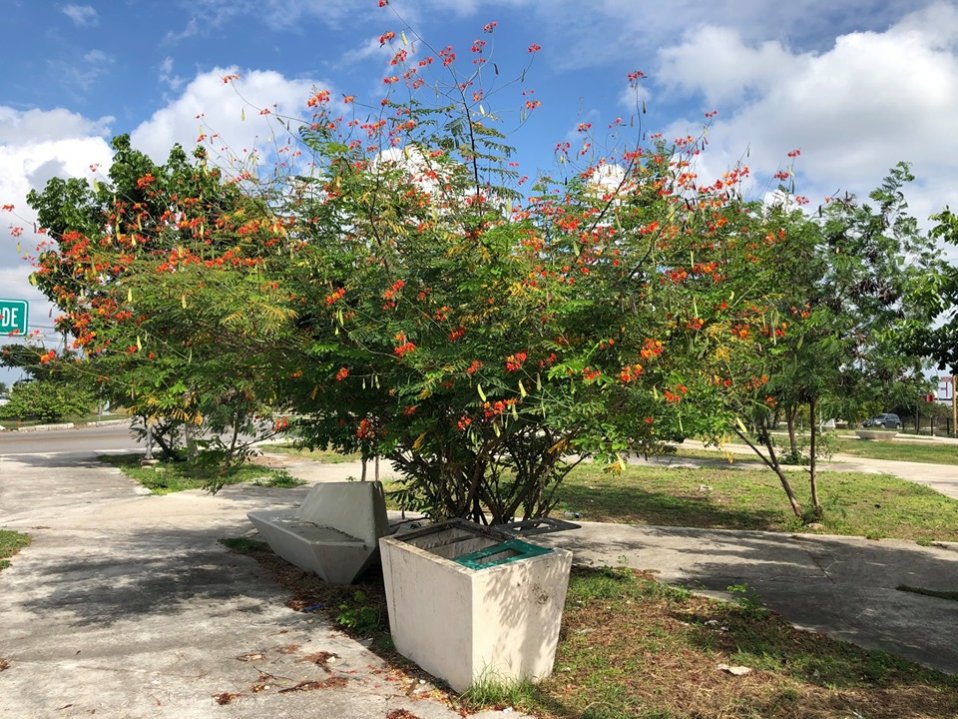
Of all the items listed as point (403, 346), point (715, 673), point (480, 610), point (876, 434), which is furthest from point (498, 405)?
point (876, 434)

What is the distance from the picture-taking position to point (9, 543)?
884 cm

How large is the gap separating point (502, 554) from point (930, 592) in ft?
13.6

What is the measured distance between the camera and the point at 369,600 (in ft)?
21.5

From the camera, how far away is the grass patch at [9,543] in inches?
317

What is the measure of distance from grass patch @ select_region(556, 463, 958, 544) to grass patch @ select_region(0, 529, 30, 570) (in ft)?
21.1

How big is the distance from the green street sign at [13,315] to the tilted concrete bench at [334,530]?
31.3 feet

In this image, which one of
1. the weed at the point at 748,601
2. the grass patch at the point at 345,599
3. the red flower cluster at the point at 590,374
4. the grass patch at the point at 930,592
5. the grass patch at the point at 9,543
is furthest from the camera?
the grass patch at the point at 9,543

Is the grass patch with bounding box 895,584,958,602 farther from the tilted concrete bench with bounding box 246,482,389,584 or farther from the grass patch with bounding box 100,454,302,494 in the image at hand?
the grass patch with bounding box 100,454,302,494

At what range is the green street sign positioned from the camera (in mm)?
14781

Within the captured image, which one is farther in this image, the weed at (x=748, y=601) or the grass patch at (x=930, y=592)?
the grass patch at (x=930, y=592)

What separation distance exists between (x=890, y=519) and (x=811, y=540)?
247 centimetres

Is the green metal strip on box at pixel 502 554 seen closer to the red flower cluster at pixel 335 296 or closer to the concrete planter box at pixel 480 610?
the concrete planter box at pixel 480 610

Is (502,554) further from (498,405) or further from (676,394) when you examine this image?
(676,394)

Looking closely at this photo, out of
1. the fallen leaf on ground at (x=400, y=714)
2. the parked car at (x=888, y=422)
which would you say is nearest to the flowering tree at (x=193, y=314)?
the fallen leaf on ground at (x=400, y=714)
